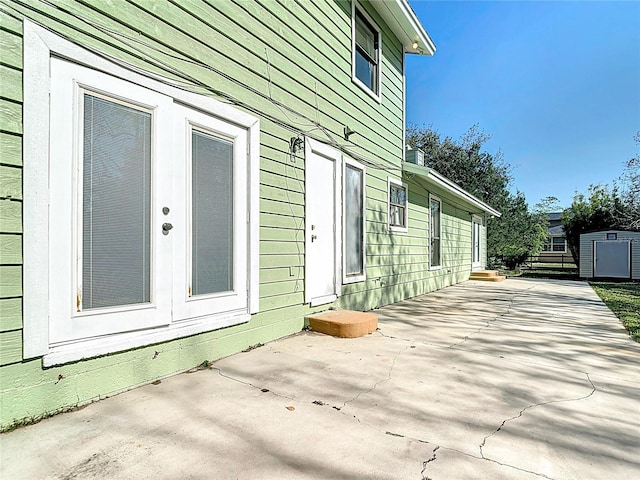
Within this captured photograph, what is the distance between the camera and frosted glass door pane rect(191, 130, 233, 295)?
281 cm

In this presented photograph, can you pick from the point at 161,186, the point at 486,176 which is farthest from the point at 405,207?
the point at 486,176

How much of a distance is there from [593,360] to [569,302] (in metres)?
4.68

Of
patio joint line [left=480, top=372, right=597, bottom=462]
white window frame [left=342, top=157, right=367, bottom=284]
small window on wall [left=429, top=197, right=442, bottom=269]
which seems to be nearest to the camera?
patio joint line [left=480, top=372, right=597, bottom=462]

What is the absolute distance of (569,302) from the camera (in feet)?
22.9

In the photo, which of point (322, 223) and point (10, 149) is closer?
point (10, 149)

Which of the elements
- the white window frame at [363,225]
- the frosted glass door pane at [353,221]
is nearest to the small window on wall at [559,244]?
the white window frame at [363,225]

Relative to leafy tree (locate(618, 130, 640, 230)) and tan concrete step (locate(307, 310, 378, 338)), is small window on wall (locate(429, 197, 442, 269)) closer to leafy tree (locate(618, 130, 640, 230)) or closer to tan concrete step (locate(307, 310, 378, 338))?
tan concrete step (locate(307, 310, 378, 338))

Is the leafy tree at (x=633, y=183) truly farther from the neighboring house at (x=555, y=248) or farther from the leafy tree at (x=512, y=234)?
the neighboring house at (x=555, y=248)

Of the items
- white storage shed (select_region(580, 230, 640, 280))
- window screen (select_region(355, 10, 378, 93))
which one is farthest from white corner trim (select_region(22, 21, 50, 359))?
white storage shed (select_region(580, 230, 640, 280))

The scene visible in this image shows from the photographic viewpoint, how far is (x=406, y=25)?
6.31m

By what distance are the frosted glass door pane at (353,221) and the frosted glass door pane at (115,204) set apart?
3025 millimetres

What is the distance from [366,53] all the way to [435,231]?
475 centimetres

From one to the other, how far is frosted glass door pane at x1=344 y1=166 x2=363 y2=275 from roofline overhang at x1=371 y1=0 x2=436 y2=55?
9.71ft

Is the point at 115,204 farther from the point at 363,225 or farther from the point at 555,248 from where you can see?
the point at 555,248
